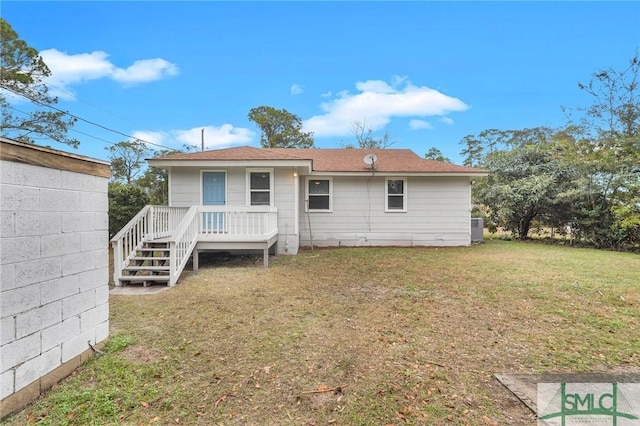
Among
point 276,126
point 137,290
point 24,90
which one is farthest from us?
point 276,126

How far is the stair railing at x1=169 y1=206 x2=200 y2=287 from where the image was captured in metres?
5.61

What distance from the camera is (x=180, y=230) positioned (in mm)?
6188

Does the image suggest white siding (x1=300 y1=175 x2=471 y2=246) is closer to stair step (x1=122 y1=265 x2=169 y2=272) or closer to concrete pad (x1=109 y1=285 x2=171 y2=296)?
stair step (x1=122 y1=265 x2=169 y2=272)

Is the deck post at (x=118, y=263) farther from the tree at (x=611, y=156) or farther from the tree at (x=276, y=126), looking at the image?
the tree at (x=276, y=126)

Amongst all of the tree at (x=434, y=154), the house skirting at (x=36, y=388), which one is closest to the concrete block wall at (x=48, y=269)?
the house skirting at (x=36, y=388)

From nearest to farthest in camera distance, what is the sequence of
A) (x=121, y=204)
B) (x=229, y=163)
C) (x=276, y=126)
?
(x=229, y=163) < (x=121, y=204) < (x=276, y=126)

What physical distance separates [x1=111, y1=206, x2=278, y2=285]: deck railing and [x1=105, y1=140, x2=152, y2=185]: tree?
61.7ft

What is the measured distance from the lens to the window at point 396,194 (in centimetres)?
A: 1084

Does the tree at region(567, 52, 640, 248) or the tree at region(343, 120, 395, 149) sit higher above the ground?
the tree at region(343, 120, 395, 149)

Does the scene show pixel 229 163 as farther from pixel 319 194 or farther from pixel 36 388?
pixel 36 388

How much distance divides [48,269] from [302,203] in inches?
339

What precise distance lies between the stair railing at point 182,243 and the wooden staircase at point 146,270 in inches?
5.2

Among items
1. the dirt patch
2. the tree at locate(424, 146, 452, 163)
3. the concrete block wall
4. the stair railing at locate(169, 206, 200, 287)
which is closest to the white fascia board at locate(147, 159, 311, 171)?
the stair railing at locate(169, 206, 200, 287)

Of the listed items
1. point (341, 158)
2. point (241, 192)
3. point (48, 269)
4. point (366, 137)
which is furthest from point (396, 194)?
point (366, 137)
